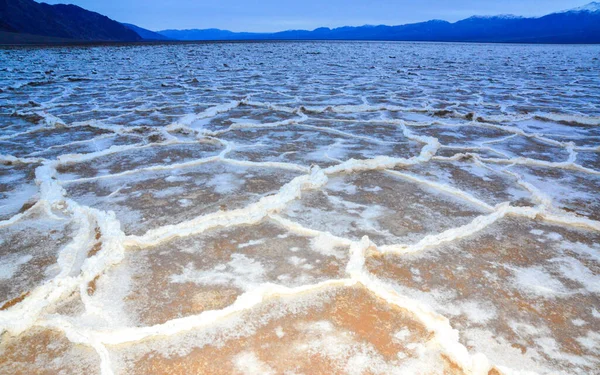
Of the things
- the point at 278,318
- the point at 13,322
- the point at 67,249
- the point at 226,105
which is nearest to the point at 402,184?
the point at 278,318

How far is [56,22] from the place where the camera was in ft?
139

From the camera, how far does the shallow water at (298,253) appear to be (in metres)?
0.92

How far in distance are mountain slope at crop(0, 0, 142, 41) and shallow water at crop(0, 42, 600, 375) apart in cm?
3929

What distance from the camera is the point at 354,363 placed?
88 centimetres

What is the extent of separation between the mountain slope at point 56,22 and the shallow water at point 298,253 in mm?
39285

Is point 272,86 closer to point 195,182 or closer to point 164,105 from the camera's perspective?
point 164,105

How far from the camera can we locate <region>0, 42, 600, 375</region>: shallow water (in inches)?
36.4

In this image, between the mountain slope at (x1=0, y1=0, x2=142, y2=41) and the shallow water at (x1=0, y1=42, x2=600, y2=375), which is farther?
the mountain slope at (x1=0, y1=0, x2=142, y2=41)

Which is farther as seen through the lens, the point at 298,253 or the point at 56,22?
the point at 56,22

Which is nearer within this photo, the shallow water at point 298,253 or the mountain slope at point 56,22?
the shallow water at point 298,253

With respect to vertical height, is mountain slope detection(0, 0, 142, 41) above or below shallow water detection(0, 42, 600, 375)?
below

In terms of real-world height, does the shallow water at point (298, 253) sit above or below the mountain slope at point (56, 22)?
above

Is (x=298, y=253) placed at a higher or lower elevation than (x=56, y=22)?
higher

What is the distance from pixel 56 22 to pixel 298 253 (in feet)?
170
